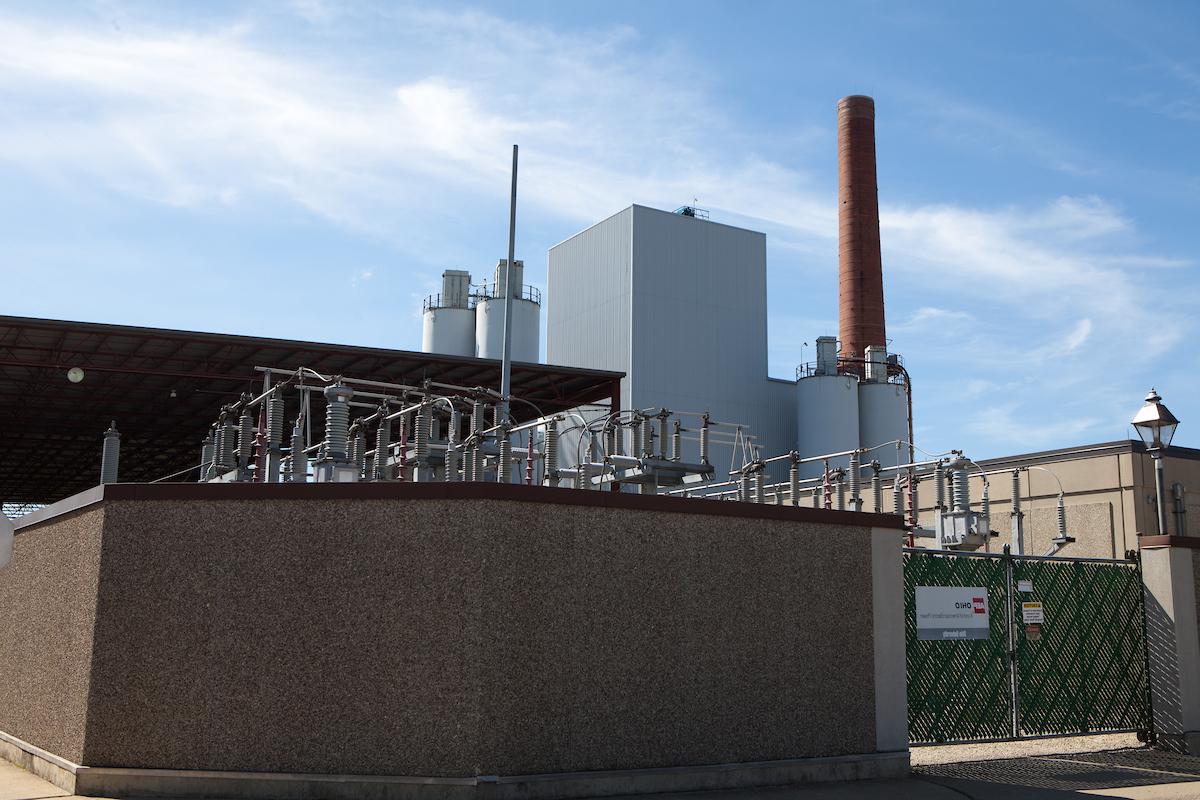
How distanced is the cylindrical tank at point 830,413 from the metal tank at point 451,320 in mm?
14051

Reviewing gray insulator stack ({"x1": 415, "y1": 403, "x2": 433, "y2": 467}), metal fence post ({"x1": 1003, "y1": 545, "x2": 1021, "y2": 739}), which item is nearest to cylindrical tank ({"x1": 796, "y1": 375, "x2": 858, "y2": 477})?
metal fence post ({"x1": 1003, "y1": 545, "x2": 1021, "y2": 739})

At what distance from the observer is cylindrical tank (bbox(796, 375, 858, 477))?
42.3 meters

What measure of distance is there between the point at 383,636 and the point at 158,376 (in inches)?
882

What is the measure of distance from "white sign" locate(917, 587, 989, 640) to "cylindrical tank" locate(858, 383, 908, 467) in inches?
1234

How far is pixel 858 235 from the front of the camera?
4300cm

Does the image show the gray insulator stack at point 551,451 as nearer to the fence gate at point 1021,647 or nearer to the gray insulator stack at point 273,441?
the gray insulator stack at point 273,441

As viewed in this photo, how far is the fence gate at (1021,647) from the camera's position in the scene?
12.0m

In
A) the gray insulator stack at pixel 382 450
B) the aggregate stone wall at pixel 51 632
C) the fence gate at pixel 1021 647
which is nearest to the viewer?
the aggregate stone wall at pixel 51 632

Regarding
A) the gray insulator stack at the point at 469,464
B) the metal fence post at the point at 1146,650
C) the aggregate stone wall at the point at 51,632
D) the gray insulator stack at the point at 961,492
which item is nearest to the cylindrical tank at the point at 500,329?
the gray insulator stack at the point at 961,492

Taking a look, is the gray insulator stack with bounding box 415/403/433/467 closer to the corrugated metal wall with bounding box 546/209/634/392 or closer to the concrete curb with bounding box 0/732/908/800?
the concrete curb with bounding box 0/732/908/800

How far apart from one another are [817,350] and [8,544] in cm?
3821

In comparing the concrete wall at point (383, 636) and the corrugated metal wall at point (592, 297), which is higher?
the corrugated metal wall at point (592, 297)

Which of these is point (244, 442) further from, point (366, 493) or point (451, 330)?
point (451, 330)

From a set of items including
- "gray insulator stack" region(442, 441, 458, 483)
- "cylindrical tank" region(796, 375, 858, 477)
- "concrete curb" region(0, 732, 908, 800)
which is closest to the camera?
"concrete curb" region(0, 732, 908, 800)
